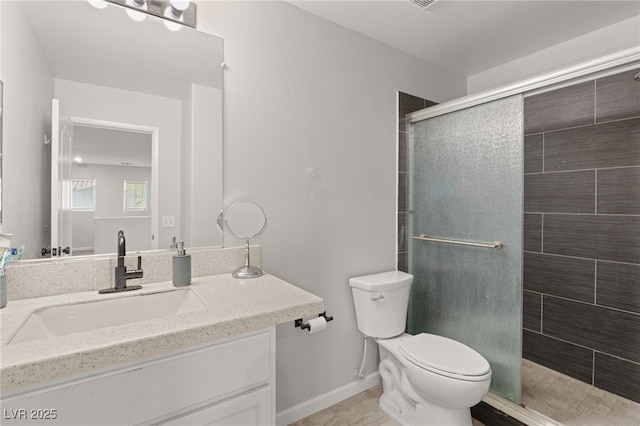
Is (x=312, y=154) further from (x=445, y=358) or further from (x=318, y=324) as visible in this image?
(x=445, y=358)

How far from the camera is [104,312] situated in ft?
3.65

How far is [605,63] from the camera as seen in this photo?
141 cm

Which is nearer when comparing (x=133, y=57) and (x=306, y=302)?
(x=306, y=302)

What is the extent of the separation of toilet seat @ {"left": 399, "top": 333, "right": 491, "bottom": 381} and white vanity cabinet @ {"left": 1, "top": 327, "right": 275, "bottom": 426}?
88cm

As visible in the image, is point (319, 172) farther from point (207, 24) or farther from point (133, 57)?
point (133, 57)

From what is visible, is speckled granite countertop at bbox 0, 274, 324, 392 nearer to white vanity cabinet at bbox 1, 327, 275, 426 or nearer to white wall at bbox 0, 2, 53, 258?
white vanity cabinet at bbox 1, 327, 275, 426

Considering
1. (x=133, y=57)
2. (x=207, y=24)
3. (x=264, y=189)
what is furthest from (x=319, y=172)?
(x=133, y=57)

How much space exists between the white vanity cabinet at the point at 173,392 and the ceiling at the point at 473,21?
5.81 ft

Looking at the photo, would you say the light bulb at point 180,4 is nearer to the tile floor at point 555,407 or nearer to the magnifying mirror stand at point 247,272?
the magnifying mirror stand at point 247,272

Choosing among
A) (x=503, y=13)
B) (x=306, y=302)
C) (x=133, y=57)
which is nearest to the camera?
(x=306, y=302)

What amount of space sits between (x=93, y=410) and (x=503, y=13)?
2494mm

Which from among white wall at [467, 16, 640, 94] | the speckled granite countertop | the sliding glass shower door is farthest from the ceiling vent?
the speckled granite countertop

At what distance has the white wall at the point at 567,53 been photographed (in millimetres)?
1906

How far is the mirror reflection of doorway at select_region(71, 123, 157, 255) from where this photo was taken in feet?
4.14
